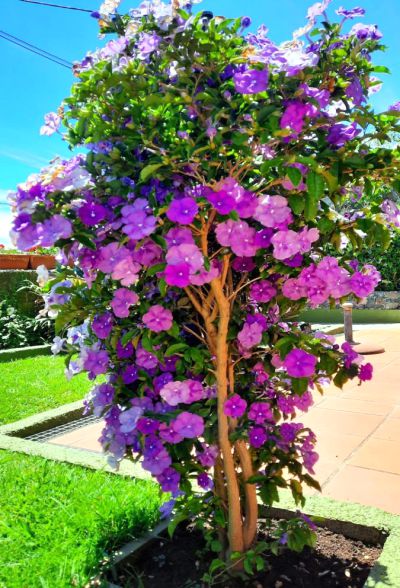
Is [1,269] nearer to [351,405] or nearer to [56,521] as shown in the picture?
[351,405]

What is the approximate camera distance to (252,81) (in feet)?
3.93

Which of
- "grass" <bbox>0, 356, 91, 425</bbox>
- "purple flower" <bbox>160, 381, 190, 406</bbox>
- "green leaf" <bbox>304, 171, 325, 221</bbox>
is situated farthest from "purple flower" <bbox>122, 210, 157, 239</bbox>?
"grass" <bbox>0, 356, 91, 425</bbox>

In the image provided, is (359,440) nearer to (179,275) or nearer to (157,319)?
(157,319)

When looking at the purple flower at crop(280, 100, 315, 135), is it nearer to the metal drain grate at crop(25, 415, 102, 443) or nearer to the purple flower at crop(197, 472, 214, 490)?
the purple flower at crop(197, 472, 214, 490)

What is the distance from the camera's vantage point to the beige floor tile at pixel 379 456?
2895 millimetres

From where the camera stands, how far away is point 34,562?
1896mm

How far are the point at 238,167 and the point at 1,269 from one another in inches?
312

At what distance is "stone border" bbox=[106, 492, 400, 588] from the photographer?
1793 mm

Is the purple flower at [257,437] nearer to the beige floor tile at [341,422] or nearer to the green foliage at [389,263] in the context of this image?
the beige floor tile at [341,422]

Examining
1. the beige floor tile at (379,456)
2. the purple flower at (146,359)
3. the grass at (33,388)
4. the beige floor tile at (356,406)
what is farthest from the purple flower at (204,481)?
the beige floor tile at (356,406)

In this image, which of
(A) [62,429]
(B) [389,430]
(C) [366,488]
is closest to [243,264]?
(C) [366,488]

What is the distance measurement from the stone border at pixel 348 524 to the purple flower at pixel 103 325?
85 cm

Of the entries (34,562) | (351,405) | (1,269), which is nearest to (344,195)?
(34,562)

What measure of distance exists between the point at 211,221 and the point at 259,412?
2.10 feet
